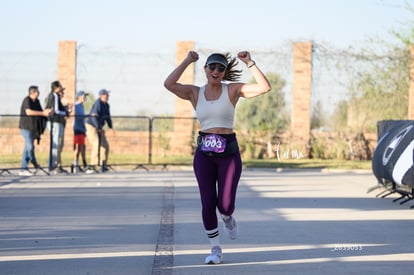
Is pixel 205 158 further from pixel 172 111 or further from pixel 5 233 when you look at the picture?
pixel 172 111

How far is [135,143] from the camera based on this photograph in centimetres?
2795

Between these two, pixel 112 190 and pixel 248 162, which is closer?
pixel 112 190

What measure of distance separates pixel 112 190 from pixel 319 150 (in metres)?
14.4

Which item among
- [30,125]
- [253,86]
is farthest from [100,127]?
[253,86]

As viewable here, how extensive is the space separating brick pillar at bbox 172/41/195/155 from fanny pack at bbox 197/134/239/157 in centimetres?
2118

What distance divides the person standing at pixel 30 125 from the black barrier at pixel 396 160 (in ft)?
26.7

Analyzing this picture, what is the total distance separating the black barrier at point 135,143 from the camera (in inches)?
920

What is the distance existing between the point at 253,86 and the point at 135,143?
19184mm

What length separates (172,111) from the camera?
31422 millimetres

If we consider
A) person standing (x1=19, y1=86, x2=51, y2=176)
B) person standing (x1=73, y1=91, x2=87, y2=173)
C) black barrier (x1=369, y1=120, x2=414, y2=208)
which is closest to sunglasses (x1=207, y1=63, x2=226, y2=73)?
black barrier (x1=369, y1=120, x2=414, y2=208)

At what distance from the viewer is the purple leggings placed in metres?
8.77

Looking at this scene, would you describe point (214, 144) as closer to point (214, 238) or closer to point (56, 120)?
point (214, 238)

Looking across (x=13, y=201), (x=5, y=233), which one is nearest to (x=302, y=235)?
(x=5, y=233)

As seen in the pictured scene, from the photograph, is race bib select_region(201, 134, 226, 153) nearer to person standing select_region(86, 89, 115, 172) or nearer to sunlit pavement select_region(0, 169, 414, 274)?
sunlit pavement select_region(0, 169, 414, 274)
